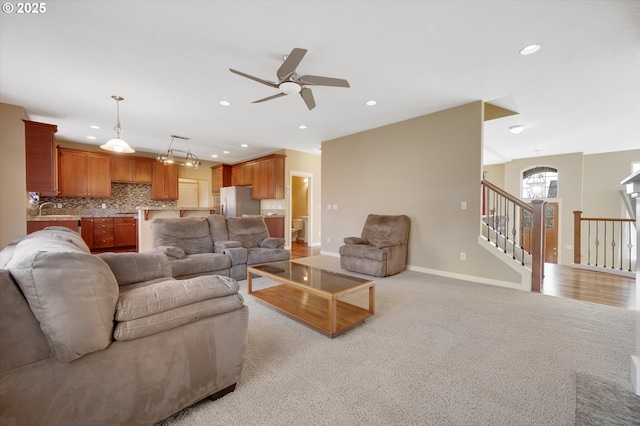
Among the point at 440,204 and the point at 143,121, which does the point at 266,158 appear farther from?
the point at 440,204

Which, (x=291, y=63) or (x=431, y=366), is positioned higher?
(x=291, y=63)

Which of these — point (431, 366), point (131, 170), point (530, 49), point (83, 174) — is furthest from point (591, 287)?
point (83, 174)

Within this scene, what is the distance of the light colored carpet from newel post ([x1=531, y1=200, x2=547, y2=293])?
19.2 inches

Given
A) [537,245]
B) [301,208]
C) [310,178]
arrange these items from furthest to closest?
[301,208] → [310,178] → [537,245]

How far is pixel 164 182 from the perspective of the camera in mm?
7508

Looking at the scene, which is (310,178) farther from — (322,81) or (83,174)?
(83,174)

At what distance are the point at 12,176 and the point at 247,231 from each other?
3.54 m

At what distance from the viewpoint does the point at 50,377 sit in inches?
A: 40.2

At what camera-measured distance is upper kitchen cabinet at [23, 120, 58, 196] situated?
415 centimetres

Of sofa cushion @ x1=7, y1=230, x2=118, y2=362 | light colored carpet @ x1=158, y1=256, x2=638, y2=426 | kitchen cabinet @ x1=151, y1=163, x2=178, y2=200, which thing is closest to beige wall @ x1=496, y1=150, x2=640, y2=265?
light colored carpet @ x1=158, y1=256, x2=638, y2=426

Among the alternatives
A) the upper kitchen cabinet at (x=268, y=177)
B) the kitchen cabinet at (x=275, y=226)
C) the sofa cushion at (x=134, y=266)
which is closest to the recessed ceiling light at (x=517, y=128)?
the upper kitchen cabinet at (x=268, y=177)

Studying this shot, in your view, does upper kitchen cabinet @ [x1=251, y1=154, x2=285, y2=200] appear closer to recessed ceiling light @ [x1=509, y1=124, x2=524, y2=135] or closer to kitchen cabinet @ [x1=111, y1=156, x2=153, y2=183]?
kitchen cabinet @ [x1=111, y1=156, x2=153, y2=183]

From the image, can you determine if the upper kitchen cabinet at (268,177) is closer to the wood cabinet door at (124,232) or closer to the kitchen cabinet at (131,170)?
the kitchen cabinet at (131,170)

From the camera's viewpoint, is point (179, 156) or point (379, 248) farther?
point (179, 156)
